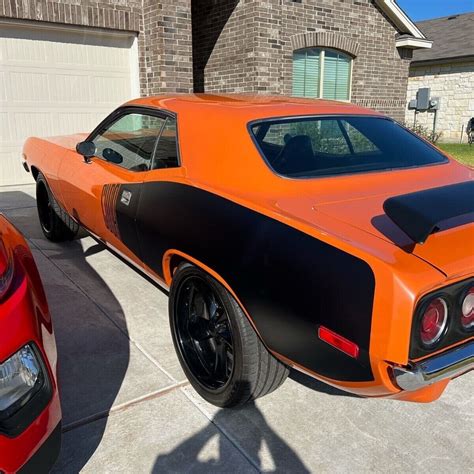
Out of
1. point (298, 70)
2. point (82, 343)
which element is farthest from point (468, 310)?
point (298, 70)

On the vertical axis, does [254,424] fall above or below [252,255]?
below

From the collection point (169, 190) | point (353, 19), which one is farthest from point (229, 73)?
point (169, 190)

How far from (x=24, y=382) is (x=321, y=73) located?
9862mm

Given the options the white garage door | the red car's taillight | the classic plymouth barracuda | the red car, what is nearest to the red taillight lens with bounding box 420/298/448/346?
the classic plymouth barracuda

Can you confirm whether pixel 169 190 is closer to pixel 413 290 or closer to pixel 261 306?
pixel 261 306

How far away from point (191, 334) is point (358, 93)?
9579 mm

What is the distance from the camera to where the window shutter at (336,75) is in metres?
10.5

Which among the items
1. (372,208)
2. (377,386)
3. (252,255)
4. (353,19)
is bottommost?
(377,386)

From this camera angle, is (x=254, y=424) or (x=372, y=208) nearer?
(x=372, y=208)

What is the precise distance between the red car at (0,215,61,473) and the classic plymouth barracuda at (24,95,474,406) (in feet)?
2.78

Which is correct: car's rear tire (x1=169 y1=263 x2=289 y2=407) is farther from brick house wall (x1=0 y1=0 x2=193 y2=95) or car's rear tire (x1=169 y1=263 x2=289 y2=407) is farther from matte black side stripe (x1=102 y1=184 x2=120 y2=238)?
brick house wall (x1=0 y1=0 x2=193 y2=95)

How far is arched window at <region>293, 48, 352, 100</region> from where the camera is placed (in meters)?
10.0

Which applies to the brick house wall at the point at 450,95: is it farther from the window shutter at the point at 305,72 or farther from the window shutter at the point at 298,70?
the window shutter at the point at 298,70

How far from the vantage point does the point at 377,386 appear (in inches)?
70.5
